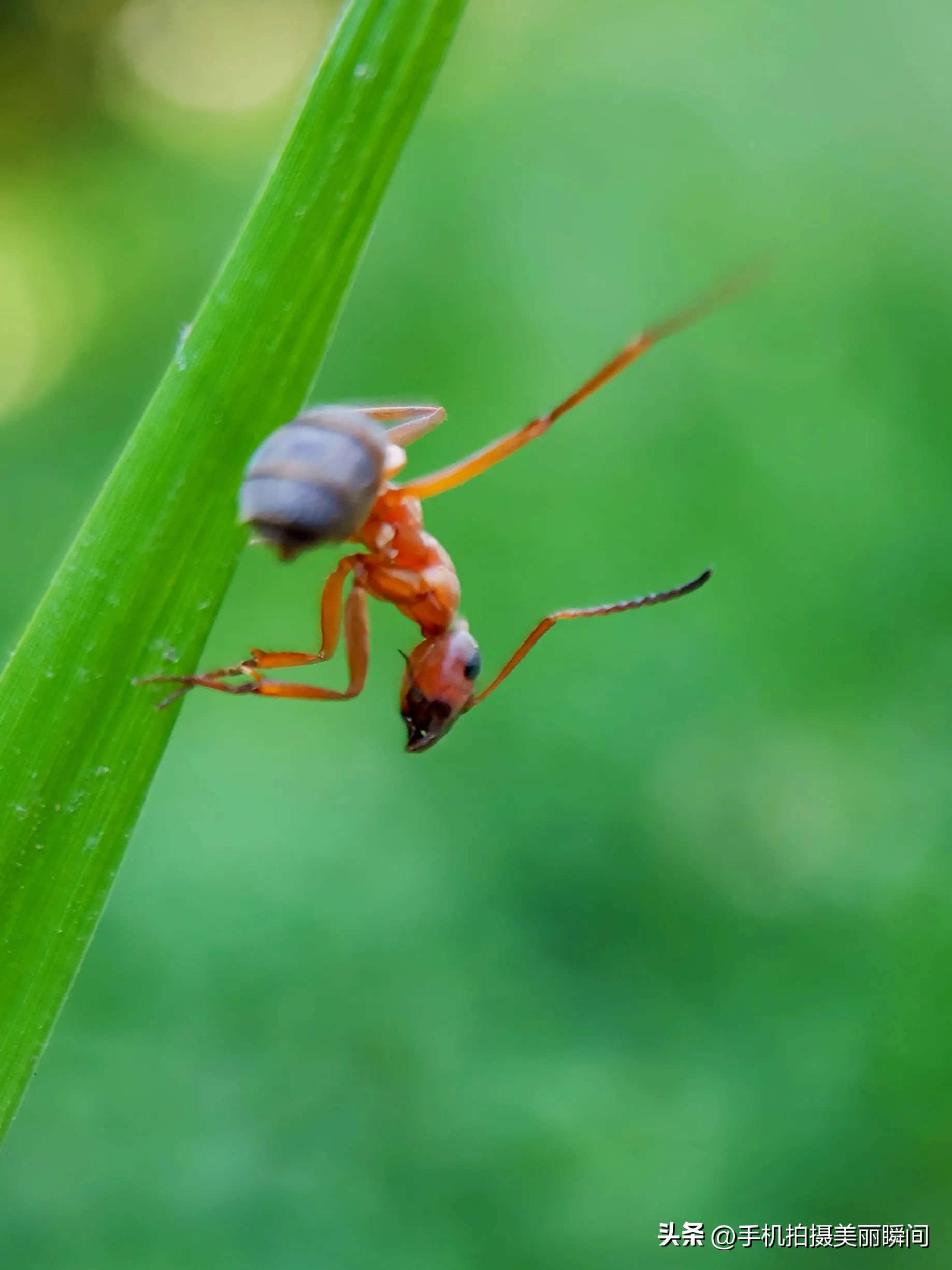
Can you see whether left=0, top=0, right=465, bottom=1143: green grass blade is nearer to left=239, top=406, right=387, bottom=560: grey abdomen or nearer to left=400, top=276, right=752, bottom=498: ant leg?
left=239, top=406, right=387, bottom=560: grey abdomen

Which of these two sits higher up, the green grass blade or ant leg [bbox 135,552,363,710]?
the green grass blade

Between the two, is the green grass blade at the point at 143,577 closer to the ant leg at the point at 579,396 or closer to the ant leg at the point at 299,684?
the ant leg at the point at 299,684

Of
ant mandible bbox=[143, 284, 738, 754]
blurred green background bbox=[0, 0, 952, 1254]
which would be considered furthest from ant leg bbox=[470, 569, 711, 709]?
blurred green background bbox=[0, 0, 952, 1254]

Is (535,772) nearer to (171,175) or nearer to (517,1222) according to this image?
(517,1222)

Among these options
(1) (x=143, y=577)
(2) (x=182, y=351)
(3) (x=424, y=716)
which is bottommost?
(3) (x=424, y=716)

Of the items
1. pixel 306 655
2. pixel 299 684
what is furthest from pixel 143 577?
pixel 299 684

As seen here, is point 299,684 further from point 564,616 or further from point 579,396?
point 579,396
